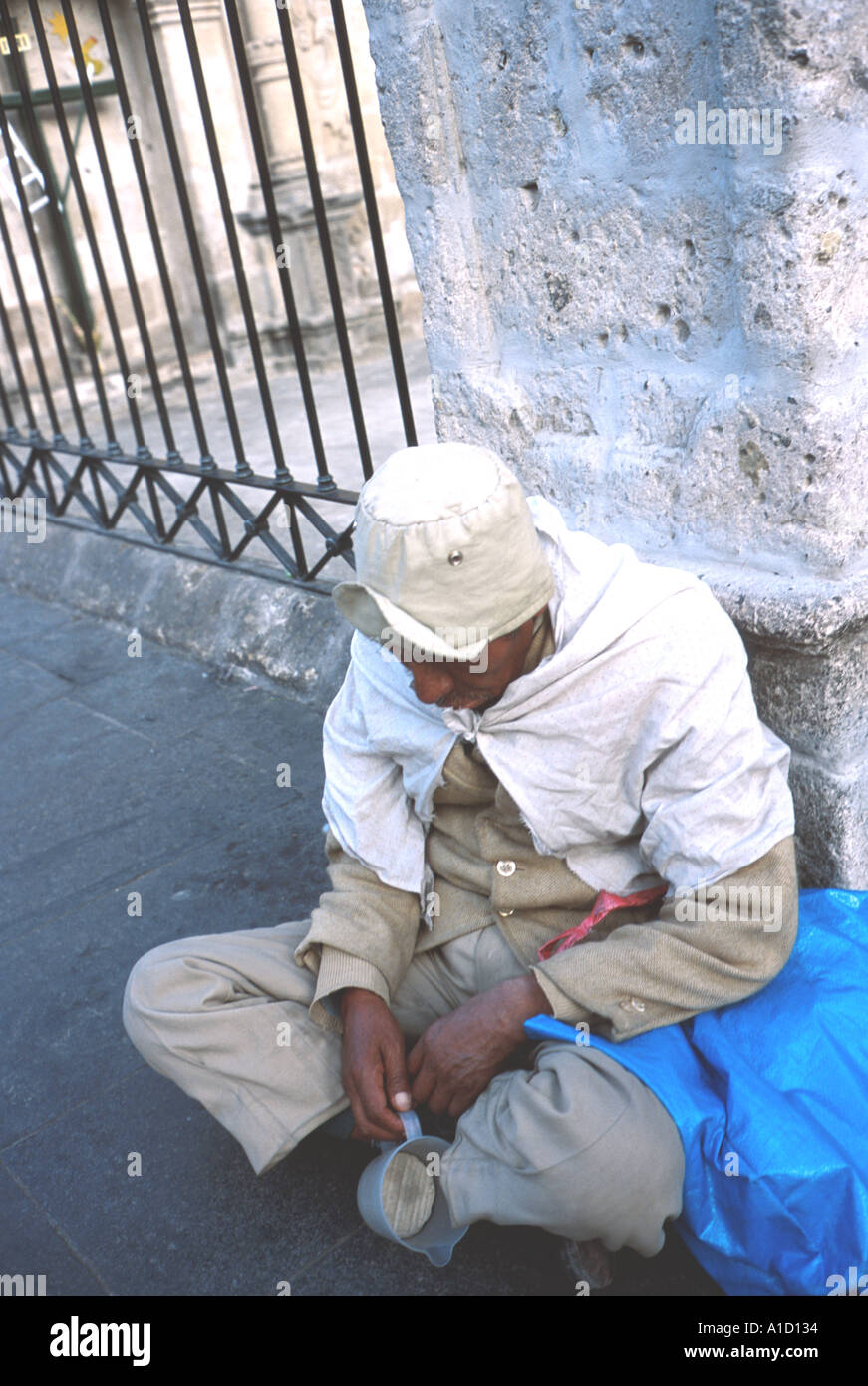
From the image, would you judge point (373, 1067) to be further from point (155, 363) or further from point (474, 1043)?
point (155, 363)

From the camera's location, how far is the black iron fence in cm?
360

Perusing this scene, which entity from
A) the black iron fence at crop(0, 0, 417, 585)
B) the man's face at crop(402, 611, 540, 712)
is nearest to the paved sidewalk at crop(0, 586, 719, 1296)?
the black iron fence at crop(0, 0, 417, 585)

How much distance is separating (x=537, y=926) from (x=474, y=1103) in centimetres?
30

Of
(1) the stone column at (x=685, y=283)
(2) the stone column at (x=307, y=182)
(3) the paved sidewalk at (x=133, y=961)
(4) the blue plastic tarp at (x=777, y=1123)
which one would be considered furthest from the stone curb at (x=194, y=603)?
(2) the stone column at (x=307, y=182)

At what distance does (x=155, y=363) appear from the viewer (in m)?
5.42

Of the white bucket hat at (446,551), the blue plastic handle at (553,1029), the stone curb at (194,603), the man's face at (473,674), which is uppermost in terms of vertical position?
the white bucket hat at (446,551)

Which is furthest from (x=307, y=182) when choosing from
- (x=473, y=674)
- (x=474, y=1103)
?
(x=474, y=1103)

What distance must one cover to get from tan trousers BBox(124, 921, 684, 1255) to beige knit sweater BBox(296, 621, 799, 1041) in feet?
0.20

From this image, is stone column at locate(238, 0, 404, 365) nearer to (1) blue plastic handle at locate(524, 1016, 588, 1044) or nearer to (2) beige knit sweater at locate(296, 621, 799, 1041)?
(2) beige knit sweater at locate(296, 621, 799, 1041)

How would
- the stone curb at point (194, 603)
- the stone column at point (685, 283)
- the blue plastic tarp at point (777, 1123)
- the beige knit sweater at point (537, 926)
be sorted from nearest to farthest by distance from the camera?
the blue plastic tarp at point (777, 1123), the beige knit sweater at point (537, 926), the stone column at point (685, 283), the stone curb at point (194, 603)

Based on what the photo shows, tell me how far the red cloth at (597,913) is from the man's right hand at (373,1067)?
281mm

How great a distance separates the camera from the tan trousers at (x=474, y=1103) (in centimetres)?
175

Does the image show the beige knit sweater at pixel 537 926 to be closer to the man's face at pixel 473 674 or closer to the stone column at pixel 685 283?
the man's face at pixel 473 674
